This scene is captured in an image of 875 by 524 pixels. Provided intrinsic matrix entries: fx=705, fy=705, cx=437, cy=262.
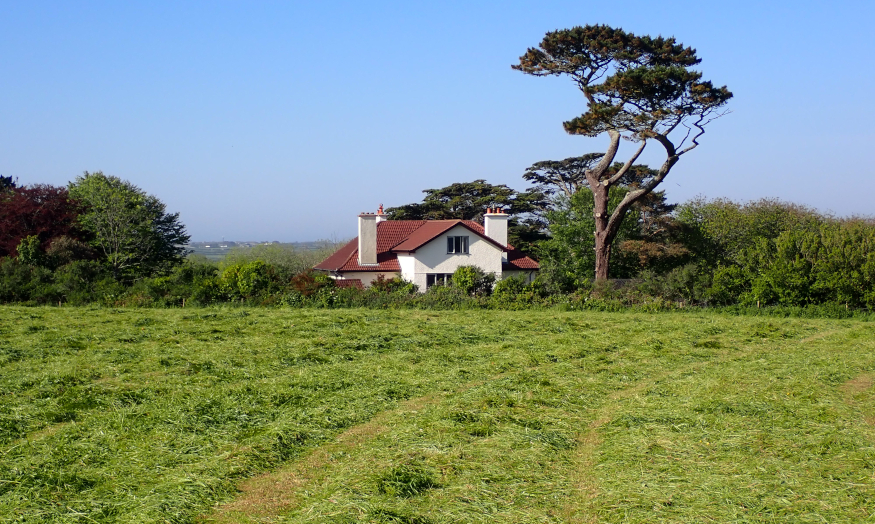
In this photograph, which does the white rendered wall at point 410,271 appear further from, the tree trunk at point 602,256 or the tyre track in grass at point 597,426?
the tyre track in grass at point 597,426

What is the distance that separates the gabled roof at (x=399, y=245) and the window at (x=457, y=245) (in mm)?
575

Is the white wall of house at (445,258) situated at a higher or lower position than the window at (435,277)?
higher

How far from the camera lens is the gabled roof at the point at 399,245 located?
101 feet

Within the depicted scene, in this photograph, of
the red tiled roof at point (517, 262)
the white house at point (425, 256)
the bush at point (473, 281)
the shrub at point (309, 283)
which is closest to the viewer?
the shrub at point (309, 283)

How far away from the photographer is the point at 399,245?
105 ft

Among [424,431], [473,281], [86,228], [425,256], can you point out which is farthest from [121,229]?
[424,431]

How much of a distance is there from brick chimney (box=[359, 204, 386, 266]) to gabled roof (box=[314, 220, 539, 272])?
12.8 inches

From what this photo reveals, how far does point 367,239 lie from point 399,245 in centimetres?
181

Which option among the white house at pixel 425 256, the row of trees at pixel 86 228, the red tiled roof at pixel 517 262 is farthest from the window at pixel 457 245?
the row of trees at pixel 86 228

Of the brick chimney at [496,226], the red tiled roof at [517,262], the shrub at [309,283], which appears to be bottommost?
the shrub at [309,283]

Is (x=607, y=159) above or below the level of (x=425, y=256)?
above

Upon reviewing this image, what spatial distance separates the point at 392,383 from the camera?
9.69 meters

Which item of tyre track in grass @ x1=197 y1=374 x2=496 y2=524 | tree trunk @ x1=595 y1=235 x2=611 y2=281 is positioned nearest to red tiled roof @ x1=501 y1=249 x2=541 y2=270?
tree trunk @ x1=595 y1=235 x2=611 y2=281

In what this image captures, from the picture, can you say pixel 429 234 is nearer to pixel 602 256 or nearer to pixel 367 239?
pixel 367 239
